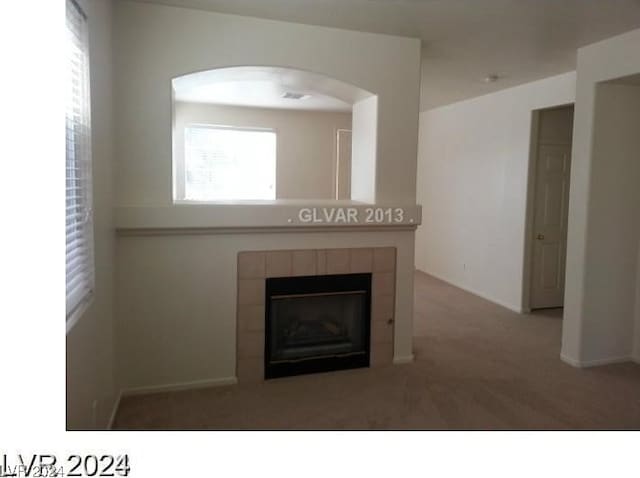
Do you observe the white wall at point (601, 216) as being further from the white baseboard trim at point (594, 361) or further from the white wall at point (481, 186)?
the white wall at point (481, 186)

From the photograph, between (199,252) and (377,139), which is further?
(377,139)

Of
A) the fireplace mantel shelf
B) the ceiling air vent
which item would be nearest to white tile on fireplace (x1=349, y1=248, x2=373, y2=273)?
the fireplace mantel shelf

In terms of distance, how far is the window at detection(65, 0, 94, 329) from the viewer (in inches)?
74.1

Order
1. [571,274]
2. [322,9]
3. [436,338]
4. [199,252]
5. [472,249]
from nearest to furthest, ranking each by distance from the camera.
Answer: [322,9]
[199,252]
[571,274]
[436,338]
[472,249]

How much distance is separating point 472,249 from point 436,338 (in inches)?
82.2

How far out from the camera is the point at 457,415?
9.32 feet

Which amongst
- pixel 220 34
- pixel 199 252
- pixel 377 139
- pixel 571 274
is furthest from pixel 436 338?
pixel 220 34

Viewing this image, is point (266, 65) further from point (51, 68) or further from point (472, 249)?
point (472, 249)

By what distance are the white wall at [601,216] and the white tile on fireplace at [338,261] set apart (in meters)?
1.73

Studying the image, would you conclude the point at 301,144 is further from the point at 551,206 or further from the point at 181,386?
the point at 181,386

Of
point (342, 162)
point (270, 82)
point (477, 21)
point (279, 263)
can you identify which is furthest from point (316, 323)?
point (342, 162)

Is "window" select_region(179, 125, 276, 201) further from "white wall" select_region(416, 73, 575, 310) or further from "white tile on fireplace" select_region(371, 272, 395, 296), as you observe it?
"white tile on fireplace" select_region(371, 272, 395, 296)

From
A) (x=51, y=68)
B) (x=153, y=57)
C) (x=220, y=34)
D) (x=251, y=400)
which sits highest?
(x=220, y=34)

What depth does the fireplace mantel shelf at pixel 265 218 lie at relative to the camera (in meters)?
2.94
